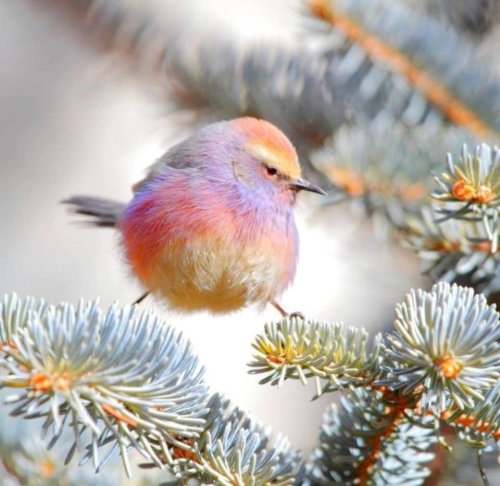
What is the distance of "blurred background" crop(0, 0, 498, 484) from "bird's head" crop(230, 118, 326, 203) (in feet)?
0.19

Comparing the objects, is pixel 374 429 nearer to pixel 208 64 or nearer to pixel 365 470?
pixel 365 470

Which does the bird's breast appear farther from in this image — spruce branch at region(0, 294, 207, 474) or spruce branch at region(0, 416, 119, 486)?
spruce branch at region(0, 294, 207, 474)

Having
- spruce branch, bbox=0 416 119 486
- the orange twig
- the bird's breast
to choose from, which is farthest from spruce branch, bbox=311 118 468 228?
spruce branch, bbox=0 416 119 486

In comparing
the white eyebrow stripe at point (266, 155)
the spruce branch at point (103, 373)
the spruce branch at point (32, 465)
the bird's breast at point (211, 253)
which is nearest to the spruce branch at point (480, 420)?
the spruce branch at point (103, 373)

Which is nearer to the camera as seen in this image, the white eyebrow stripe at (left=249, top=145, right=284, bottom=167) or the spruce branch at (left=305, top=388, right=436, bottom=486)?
the spruce branch at (left=305, top=388, right=436, bottom=486)

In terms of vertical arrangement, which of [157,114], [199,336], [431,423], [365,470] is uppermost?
[431,423]

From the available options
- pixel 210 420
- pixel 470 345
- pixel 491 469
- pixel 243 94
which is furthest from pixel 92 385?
pixel 243 94

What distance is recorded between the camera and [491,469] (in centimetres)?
145

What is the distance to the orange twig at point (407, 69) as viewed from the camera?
1.68m

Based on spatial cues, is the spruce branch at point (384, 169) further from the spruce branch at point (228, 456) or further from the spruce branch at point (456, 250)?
the spruce branch at point (228, 456)

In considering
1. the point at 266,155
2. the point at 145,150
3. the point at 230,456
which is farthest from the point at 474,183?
the point at 145,150

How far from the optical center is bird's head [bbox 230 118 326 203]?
6.00ft

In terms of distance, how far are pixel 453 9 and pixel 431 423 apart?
3.94 feet

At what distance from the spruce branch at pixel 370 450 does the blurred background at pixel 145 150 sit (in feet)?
1.67
